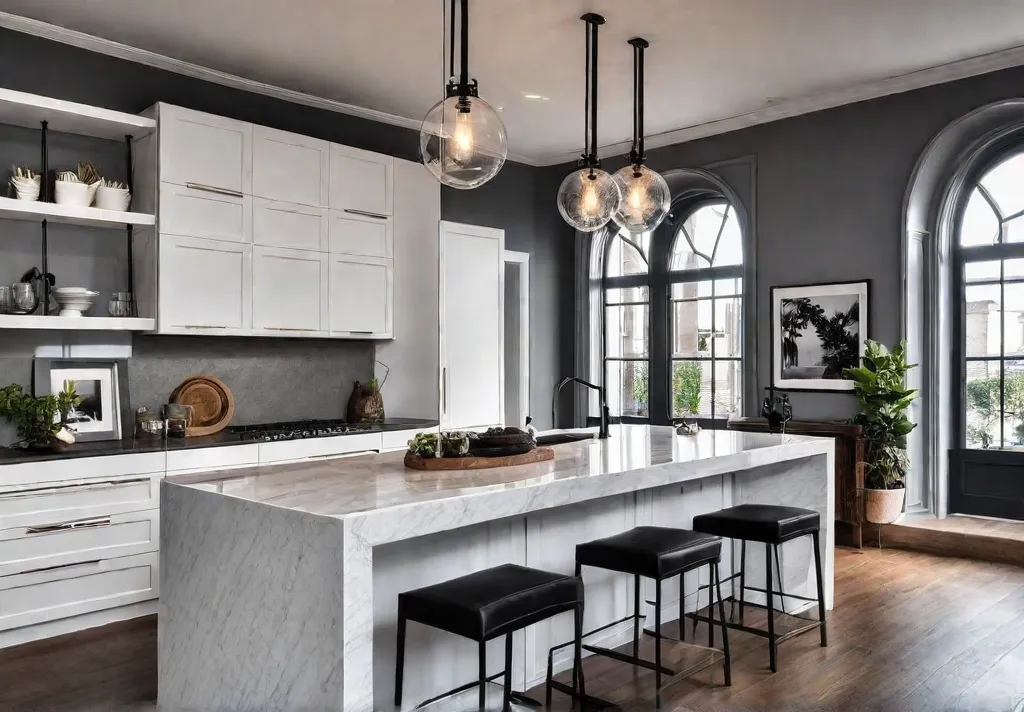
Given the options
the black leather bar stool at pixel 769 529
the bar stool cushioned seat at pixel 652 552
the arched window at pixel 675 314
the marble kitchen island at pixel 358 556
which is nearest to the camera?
the marble kitchen island at pixel 358 556

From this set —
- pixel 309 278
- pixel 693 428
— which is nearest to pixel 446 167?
pixel 693 428

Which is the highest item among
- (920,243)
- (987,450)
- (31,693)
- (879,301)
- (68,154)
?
(68,154)

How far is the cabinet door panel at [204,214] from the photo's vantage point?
14.5 feet

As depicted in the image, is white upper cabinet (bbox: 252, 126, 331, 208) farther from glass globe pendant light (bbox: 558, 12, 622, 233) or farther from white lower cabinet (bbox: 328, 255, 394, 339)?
glass globe pendant light (bbox: 558, 12, 622, 233)

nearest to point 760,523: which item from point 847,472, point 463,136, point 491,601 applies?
point 491,601

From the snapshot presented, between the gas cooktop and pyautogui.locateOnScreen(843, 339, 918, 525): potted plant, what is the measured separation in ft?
10.6

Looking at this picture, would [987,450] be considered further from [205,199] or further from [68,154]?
[68,154]

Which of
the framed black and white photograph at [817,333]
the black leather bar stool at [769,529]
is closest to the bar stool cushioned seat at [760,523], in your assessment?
the black leather bar stool at [769,529]

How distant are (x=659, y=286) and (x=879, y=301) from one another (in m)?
1.99

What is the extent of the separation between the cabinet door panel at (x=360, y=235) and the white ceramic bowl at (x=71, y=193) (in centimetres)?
145

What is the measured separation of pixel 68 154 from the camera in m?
4.43

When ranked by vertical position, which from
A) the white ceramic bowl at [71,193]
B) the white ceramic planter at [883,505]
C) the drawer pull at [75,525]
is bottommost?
the white ceramic planter at [883,505]

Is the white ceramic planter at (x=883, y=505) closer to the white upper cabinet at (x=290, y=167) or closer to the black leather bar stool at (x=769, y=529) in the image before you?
the black leather bar stool at (x=769, y=529)

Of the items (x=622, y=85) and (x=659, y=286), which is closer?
(x=622, y=85)
